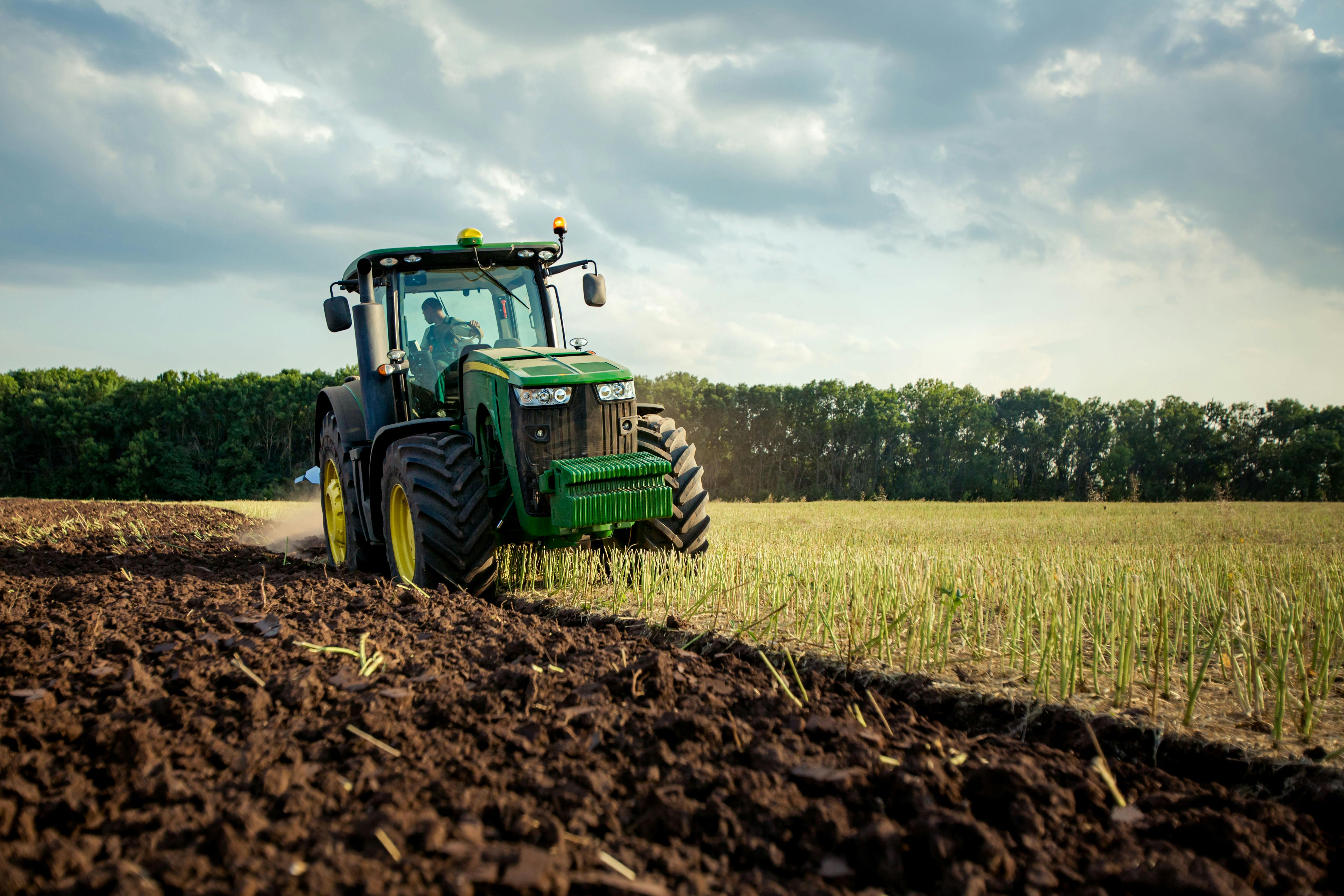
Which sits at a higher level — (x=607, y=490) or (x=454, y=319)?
(x=454, y=319)

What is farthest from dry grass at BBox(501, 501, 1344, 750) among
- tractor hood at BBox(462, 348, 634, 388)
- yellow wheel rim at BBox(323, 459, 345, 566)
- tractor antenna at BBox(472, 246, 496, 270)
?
yellow wheel rim at BBox(323, 459, 345, 566)

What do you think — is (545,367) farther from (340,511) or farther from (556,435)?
Answer: (340,511)

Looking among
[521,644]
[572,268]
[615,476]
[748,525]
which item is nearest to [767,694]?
[521,644]

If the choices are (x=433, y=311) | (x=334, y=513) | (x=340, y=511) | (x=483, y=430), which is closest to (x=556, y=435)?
(x=483, y=430)

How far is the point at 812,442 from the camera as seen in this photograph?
42031 millimetres

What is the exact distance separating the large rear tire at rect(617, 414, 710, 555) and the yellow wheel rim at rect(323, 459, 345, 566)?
317 cm

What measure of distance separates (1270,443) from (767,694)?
4352 centimetres

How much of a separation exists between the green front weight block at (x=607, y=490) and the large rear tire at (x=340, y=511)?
7.63ft

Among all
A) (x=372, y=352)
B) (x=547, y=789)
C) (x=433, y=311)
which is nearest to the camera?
(x=547, y=789)

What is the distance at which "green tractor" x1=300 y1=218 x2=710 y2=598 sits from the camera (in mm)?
5258

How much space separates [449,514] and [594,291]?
83.3 inches

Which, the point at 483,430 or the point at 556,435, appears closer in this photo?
the point at 556,435

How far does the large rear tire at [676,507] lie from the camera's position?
19.1 ft

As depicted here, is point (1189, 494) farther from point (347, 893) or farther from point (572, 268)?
point (347, 893)
